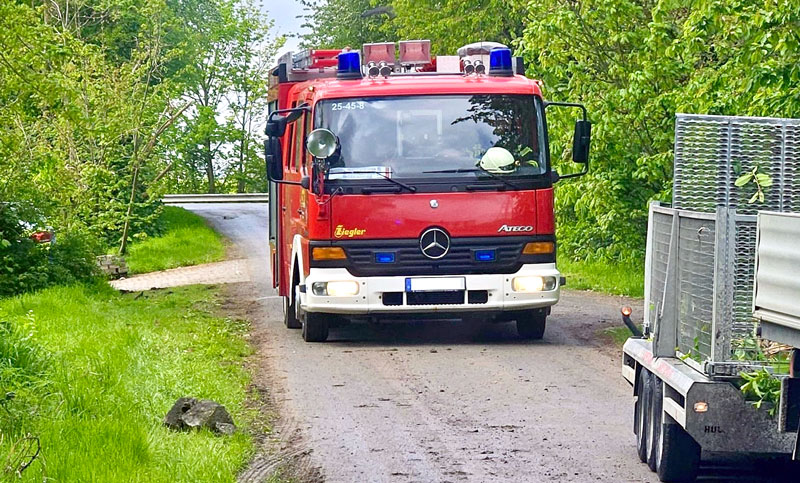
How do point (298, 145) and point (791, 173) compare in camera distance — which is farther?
point (298, 145)

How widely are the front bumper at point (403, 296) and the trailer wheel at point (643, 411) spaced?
5424 millimetres

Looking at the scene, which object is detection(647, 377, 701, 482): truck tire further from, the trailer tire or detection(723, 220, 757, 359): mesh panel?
detection(723, 220, 757, 359): mesh panel

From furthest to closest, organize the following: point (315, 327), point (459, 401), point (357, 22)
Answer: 1. point (357, 22)
2. point (315, 327)
3. point (459, 401)

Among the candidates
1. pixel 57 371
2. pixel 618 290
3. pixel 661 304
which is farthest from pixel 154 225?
pixel 661 304

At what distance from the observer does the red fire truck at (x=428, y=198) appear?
1439 centimetres

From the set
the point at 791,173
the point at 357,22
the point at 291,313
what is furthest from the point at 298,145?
the point at 357,22

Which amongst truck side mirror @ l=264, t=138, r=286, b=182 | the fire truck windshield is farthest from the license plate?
truck side mirror @ l=264, t=138, r=286, b=182

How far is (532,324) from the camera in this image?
49.9 ft

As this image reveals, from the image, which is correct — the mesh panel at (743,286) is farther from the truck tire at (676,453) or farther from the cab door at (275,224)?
the cab door at (275,224)

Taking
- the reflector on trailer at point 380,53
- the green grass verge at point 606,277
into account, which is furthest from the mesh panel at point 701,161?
the green grass verge at point 606,277

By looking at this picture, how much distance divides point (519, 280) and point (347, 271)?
173cm

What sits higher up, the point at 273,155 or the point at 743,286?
the point at 273,155

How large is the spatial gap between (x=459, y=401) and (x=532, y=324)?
13.3 ft

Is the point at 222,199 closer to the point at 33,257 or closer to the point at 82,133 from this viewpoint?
the point at 82,133
